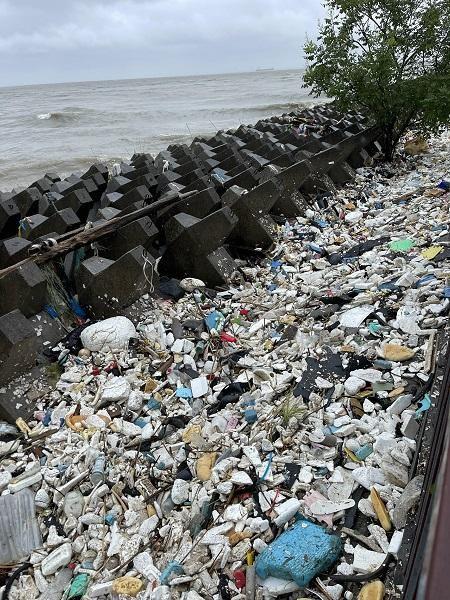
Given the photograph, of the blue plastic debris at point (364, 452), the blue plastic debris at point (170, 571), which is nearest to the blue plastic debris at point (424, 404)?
the blue plastic debris at point (364, 452)

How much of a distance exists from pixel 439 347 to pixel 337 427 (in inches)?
35.4

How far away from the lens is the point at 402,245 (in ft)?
18.1

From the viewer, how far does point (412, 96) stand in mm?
9594

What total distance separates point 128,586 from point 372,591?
3.77 ft

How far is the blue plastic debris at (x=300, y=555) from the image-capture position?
7.04 ft

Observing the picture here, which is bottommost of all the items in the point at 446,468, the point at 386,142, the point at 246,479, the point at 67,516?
the point at 67,516

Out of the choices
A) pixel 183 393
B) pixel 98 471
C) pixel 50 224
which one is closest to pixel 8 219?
pixel 50 224

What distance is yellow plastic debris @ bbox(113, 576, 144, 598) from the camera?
2379 mm

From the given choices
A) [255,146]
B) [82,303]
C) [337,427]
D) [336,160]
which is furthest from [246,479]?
[255,146]

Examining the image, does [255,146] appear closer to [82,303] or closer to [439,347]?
[82,303]

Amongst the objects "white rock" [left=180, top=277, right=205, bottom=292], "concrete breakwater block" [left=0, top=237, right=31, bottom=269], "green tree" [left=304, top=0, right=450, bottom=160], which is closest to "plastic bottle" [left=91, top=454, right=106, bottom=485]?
"white rock" [left=180, top=277, right=205, bottom=292]

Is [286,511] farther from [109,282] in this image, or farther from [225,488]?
[109,282]

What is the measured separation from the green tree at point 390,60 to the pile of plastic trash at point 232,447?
5.70m

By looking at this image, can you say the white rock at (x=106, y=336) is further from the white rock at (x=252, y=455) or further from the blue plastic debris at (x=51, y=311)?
the white rock at (x=252, y=455)
